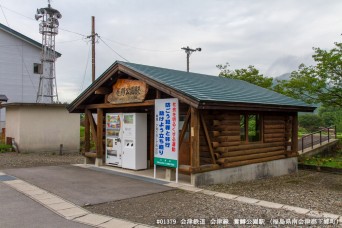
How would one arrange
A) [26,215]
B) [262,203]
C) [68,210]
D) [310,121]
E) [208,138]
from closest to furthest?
[26,215]
[68,210]
[262,203]
[208,138]
[310,121]

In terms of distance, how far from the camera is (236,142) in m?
9.80

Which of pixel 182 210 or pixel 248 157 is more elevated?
pixel 248 157

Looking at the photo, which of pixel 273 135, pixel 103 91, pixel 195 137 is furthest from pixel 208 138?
pixel 103 91

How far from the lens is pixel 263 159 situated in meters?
11.1

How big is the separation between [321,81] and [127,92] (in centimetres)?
1211

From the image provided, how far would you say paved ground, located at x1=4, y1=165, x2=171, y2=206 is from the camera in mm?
7266

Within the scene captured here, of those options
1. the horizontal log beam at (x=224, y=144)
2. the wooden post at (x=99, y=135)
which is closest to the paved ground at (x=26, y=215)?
the wooden post at (x=99, y=135)

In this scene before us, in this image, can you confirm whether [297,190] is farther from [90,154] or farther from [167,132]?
[90,154]

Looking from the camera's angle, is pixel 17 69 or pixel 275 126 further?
pixel 17 69

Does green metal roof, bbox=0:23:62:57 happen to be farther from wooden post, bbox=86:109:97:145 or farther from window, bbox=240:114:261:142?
window, bbox=240:114:261:142

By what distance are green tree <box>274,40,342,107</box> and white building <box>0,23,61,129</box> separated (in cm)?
2169

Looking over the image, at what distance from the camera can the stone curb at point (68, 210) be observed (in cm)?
541

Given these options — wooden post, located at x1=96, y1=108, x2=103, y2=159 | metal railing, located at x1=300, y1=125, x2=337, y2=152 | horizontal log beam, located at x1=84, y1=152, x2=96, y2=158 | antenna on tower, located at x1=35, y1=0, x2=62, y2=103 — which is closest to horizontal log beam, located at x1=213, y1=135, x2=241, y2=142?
wooden post, located at x1=96, y1=108, x2=103, y2=159

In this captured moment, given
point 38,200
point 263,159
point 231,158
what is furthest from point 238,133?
point 38,200
